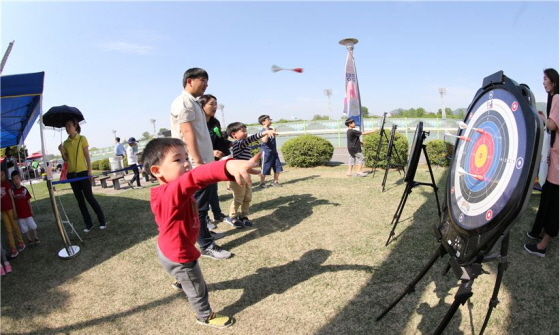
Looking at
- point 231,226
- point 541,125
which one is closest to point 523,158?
point 541,125

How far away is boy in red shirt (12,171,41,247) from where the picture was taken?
15.8 ft

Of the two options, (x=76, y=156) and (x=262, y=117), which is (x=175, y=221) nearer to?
(x=76, y=156)

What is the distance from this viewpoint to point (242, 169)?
1.41 meters

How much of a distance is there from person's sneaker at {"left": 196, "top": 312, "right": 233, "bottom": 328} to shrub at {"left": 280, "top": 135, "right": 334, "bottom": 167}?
32.4 feet

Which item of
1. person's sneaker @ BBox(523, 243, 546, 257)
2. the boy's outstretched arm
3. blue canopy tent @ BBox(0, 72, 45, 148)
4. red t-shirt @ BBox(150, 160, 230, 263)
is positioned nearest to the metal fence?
blue canopy tent @ BBox(0, 72, 45, 148)

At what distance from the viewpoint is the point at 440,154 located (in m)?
10.8

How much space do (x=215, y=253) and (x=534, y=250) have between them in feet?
11.6

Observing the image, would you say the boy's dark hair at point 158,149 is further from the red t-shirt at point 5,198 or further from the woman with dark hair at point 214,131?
the red t-shirt at point 5,198

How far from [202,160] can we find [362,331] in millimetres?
2326

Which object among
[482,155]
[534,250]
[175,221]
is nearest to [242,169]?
[175,221]

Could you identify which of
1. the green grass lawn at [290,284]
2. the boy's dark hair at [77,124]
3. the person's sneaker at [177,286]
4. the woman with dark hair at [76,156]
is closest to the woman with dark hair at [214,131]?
the green grass lawn at [290,284]

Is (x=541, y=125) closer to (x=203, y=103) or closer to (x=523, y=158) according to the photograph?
(x=523, y=158)

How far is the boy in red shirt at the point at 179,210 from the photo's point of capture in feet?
5.94

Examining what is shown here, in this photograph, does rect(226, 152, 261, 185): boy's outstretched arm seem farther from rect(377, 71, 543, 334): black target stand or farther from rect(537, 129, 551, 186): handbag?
rect(537, 129, 551, 186): handbag
